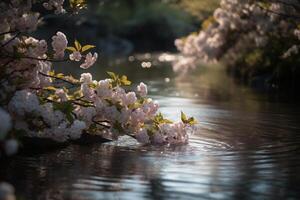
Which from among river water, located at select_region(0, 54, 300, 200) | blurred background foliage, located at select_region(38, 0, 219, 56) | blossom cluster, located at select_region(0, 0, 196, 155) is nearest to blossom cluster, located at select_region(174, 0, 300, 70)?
river water, located at select_region(0, 54, 300, 200)

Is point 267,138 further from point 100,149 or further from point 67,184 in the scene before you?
point 67,184

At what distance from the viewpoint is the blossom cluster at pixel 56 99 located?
9.38m

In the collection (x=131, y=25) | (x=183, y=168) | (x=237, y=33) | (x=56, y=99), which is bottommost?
(x=183, y=168)

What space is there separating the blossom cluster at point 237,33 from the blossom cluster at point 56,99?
8382mm

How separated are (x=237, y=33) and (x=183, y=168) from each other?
15606 millimetres

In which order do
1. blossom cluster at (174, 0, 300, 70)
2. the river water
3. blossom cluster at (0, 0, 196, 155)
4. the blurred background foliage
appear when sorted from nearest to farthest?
the river water, blossom cluster at (0, 0, 196, 155), blossom cluster at (174, 0, 300, 70), the blurred background foliage

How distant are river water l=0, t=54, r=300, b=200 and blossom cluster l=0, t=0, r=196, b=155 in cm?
30

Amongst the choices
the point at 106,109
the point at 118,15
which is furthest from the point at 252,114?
Answer: the point at 118,15

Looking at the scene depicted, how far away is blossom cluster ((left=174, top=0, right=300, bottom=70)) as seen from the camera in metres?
20.1

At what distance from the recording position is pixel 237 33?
23.7m

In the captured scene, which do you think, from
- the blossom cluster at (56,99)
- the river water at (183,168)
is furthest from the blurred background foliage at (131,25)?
the blossom cluster at (56,99)

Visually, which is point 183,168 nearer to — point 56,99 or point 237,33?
point 56,99

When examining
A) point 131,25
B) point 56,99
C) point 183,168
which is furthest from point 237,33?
point 131,25

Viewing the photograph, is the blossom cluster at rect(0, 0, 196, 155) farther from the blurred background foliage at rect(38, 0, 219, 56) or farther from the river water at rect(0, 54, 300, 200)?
the blurred background foliage at rect(38, 0, 219, 56)
